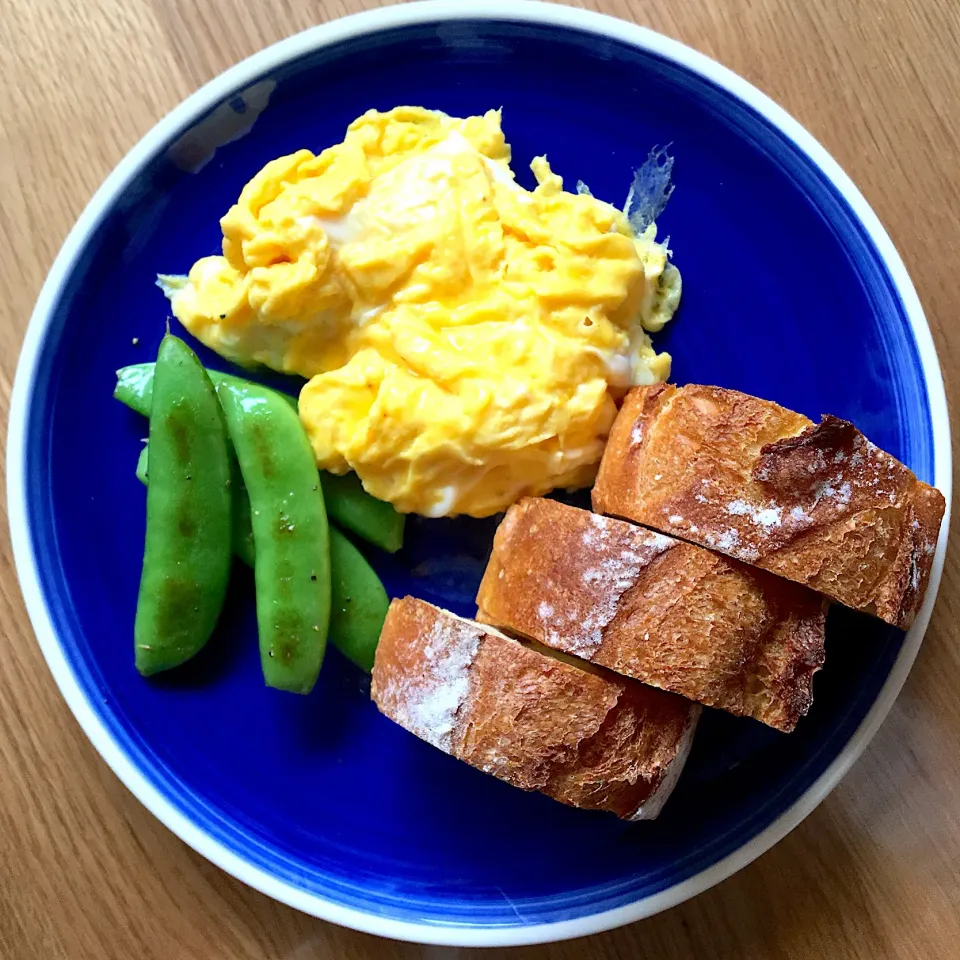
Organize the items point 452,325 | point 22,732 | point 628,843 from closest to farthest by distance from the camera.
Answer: point 452,325, point 628,843, point 22,732

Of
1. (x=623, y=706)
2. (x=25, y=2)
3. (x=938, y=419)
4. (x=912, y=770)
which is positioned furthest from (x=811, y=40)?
(x=25, y=2)

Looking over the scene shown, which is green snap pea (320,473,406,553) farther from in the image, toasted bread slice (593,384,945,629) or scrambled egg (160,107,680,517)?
toasted bread slice (593,384,945,629)

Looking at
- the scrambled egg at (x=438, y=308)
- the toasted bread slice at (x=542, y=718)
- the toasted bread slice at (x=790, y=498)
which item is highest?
the scrambled egg at (x=438, y=308)

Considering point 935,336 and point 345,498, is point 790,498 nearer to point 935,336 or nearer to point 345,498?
point 935,336

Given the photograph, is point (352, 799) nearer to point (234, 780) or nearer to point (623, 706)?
point (234, 780)

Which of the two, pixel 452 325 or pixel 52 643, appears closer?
pixel 452 325

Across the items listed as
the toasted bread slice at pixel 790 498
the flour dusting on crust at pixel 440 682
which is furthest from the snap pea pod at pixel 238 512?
the toasted bread slice at pixel 790 498

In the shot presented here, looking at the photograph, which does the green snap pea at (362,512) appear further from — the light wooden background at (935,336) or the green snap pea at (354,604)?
the light wooden background at (935,336)
